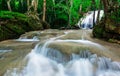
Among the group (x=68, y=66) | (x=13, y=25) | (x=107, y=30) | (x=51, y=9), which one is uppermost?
(x=51, y=9)

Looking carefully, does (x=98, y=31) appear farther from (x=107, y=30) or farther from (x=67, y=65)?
(x=67, y=65)

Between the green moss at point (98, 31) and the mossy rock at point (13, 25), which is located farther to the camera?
the mossy rock at point (13, 25)

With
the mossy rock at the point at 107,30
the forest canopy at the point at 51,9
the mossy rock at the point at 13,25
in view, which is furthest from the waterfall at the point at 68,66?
the forest canopy at the point at 51,9

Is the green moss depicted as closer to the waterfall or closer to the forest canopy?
the waterfall

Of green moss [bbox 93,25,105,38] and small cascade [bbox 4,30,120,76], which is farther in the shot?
green moss [bbox 93,25,105,38]

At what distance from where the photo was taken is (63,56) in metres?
8.38

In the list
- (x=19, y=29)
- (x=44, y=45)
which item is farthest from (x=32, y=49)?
(x=19, y=29)

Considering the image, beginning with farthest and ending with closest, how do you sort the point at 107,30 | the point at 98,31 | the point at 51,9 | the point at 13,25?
1. the point at 51,9
2. the point at 13,25
3. the point at 98,31
4. the point at 107,30

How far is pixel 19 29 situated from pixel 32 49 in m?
5.97

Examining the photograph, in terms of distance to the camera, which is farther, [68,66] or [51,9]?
[51,9]

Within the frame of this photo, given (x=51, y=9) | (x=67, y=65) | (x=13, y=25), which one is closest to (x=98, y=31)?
(x=13, y=25)

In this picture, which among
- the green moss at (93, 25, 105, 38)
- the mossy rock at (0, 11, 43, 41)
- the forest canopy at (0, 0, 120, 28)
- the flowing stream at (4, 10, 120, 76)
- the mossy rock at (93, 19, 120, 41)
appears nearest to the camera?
the flowing stream at (4, 10, 120, 76)

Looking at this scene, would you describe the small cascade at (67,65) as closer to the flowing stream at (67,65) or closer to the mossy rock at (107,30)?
the flowing stream at (67,65)

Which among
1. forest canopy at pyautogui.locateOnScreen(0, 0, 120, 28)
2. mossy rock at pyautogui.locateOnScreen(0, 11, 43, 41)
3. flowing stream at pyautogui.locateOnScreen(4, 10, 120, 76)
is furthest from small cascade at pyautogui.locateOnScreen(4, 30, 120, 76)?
forest canopy at pyautogui.locateOnScreen(0, 0, 120, 28)
